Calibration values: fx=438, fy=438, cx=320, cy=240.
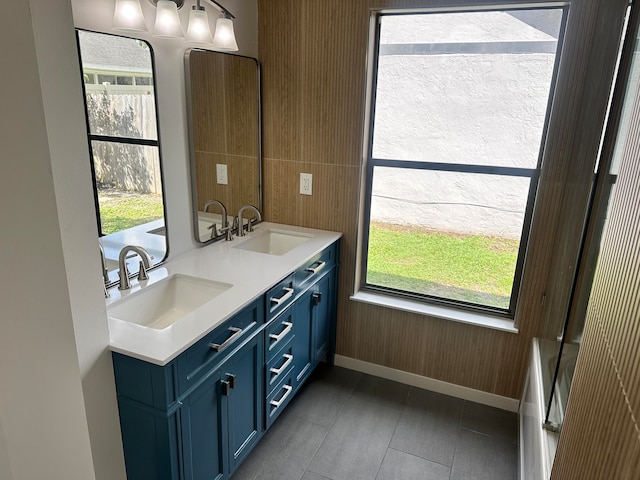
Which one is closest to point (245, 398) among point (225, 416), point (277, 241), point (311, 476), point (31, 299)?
point (225, 416)

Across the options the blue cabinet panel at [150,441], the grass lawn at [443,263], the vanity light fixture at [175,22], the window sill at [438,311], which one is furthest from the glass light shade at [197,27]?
the window sill at [438,311]

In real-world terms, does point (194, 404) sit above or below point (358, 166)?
below

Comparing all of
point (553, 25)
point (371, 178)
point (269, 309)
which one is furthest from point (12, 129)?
point (553, 25)

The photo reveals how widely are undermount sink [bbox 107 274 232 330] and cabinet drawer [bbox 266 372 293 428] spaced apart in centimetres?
59

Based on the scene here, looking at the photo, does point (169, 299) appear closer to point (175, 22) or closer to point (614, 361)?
point (175, 22)

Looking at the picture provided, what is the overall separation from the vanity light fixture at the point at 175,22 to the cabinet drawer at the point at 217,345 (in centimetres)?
118

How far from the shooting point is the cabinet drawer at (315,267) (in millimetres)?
2213

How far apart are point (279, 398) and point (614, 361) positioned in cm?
172

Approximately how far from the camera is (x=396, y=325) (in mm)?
2670

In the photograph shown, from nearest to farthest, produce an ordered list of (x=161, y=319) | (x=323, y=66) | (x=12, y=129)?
(x=12, y=129) → (x=161, y=319) → (x=323, y=66)

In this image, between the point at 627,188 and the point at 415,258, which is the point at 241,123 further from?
the point at 627,188

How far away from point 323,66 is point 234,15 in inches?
21.3

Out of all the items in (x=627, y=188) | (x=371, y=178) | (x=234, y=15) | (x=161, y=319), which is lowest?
(x=161, y=319)

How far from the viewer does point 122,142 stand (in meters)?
1.79
